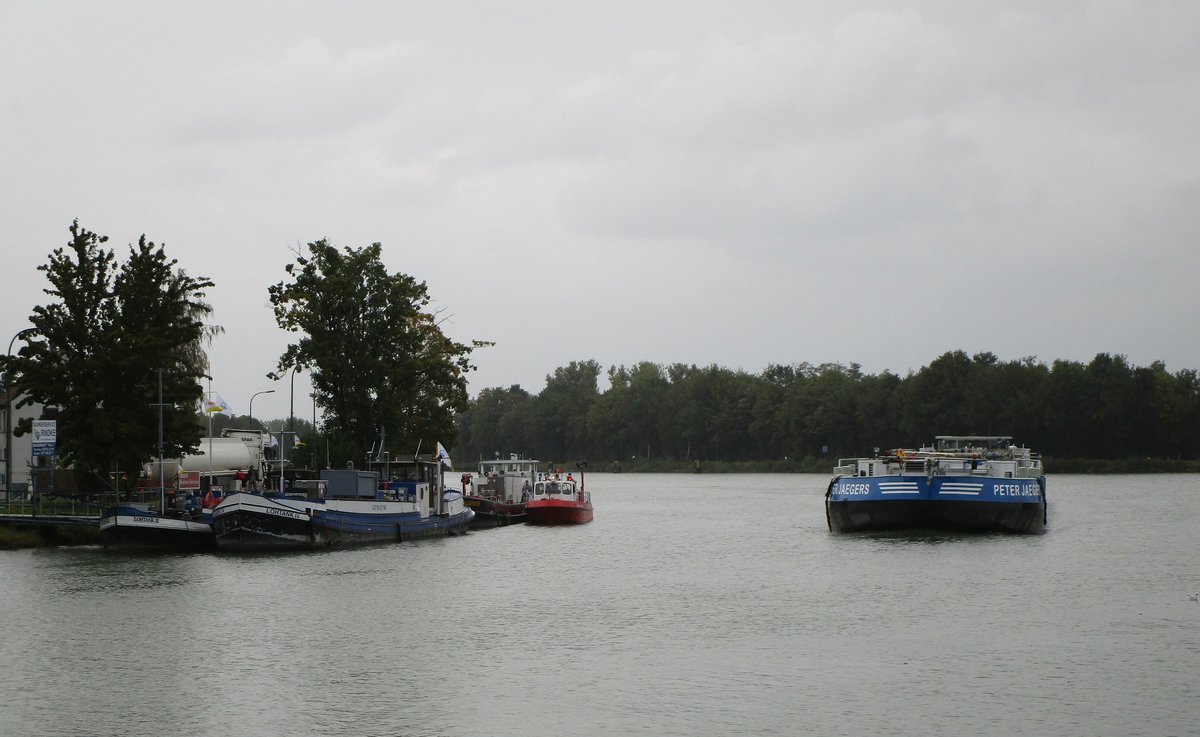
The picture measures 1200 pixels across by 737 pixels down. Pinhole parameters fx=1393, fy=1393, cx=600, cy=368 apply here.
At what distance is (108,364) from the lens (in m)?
56.2

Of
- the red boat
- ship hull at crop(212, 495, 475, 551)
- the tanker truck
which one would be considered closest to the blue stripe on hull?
ship hull at crop(212, 495, 475, 551)

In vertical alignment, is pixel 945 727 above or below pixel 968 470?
below

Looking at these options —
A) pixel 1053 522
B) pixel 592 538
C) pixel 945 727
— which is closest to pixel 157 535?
pixel 592 538

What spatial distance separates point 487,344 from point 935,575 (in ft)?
161

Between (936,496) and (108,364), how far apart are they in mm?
33158

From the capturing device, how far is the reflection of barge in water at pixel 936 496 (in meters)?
53.2

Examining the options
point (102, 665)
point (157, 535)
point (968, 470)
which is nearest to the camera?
point (102, 665)

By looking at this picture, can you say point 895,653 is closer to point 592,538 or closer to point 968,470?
point 968,470

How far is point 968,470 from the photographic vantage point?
55750mm

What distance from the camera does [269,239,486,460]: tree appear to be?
7744 cm

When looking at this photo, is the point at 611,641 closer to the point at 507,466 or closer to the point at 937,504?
the point at 937,504

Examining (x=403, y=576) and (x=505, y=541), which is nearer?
(x=403, y=576)

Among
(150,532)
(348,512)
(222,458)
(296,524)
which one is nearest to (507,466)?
(222,458)

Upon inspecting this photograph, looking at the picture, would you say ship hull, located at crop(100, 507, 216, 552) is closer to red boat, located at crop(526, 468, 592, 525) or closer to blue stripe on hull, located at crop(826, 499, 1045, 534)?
red boat, located at crop(526, 468, 592, 525)
